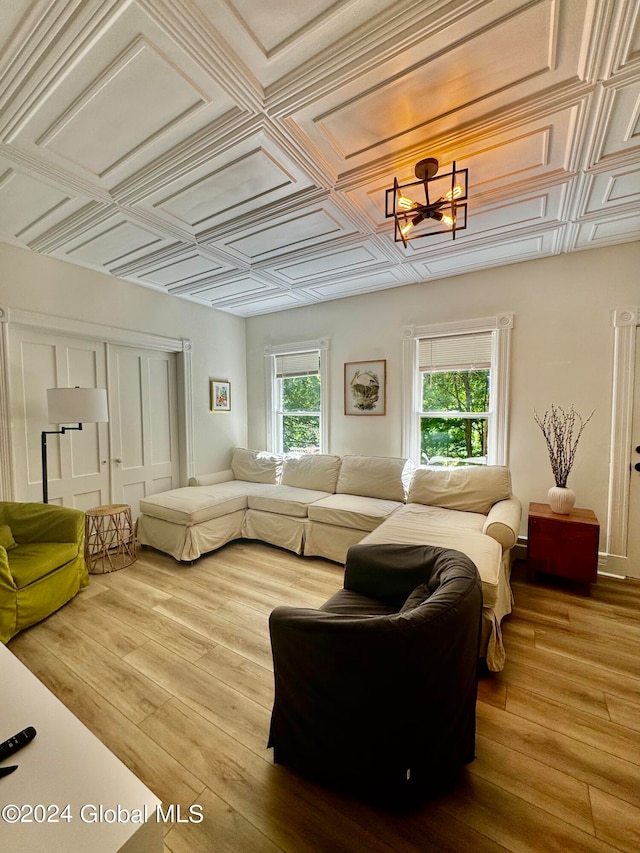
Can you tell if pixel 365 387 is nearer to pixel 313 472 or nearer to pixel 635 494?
pixel 313 472

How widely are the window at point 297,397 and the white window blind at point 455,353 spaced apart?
4.07ft

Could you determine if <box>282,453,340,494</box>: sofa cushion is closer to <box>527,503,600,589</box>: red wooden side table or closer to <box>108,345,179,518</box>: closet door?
<box>108,345,179,518</box>: closet door

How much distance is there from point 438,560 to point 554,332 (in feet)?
8.48

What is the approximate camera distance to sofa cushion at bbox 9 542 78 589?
224 centimetres

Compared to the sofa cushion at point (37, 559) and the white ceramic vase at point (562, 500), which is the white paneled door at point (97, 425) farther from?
the white ceramic vase at point (562, 500)

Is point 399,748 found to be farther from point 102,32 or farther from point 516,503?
point 102,32

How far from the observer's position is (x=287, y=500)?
363 centimetres

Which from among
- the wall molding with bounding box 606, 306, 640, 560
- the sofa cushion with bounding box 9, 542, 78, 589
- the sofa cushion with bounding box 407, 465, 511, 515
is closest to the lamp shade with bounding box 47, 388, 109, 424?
the sofa cushion with bounding box 9, 542, 78, 589

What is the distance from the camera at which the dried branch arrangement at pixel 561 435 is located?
3.00 metres

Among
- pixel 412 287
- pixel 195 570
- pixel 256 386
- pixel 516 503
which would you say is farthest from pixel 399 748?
pixel 256 386

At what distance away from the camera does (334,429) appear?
4363 mm

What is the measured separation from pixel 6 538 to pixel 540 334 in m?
4.58

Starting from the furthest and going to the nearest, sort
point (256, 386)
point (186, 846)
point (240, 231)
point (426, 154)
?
point (256, 386) < point (240, 231) < point (426, 154) < point (186, 846)

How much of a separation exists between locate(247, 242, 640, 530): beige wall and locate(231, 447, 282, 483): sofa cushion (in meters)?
1.22
